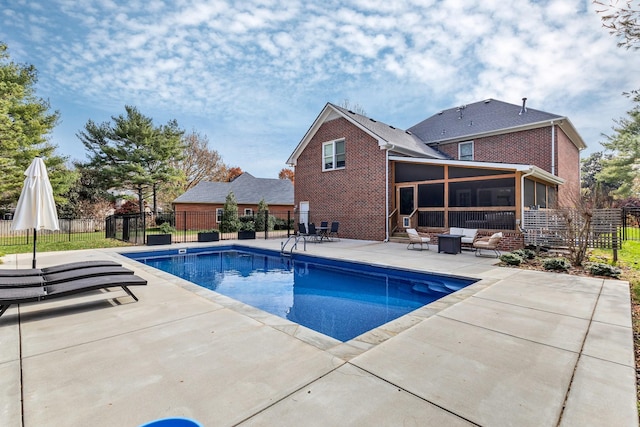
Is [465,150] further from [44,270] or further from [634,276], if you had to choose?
[44,270]

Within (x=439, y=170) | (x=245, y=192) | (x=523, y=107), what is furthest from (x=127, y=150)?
(x=523, y=107)

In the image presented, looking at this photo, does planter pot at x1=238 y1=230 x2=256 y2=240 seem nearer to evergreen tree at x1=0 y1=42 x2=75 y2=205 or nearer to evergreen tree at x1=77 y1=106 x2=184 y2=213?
evergreen tree at x1=0 y1=42 x2=75 y2=205

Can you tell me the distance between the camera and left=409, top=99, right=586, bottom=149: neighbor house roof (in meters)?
15.1

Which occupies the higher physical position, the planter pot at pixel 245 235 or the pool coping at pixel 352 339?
the planter pot at pixel 245 235

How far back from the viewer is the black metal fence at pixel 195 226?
583 inches

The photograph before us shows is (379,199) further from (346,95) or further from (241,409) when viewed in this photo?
(346,95)

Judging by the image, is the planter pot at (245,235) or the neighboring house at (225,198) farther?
the neighboring house at (225,198)

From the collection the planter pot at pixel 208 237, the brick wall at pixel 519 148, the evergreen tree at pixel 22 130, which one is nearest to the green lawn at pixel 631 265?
the brick wall at pixel 519 148

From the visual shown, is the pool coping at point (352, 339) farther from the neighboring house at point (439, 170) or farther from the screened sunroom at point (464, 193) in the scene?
the neighboring house at point (439, 170)

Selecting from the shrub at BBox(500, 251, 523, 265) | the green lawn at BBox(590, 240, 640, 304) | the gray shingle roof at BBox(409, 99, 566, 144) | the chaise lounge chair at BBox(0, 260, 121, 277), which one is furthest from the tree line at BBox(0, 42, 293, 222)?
the green lawn at BBox(590, 240, 640, 304)

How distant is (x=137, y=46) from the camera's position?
1004cm

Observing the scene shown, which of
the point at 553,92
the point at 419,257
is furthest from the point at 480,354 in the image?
the point at 553,92

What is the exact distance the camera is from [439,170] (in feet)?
42.8

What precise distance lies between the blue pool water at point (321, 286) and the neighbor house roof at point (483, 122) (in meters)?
12.5
